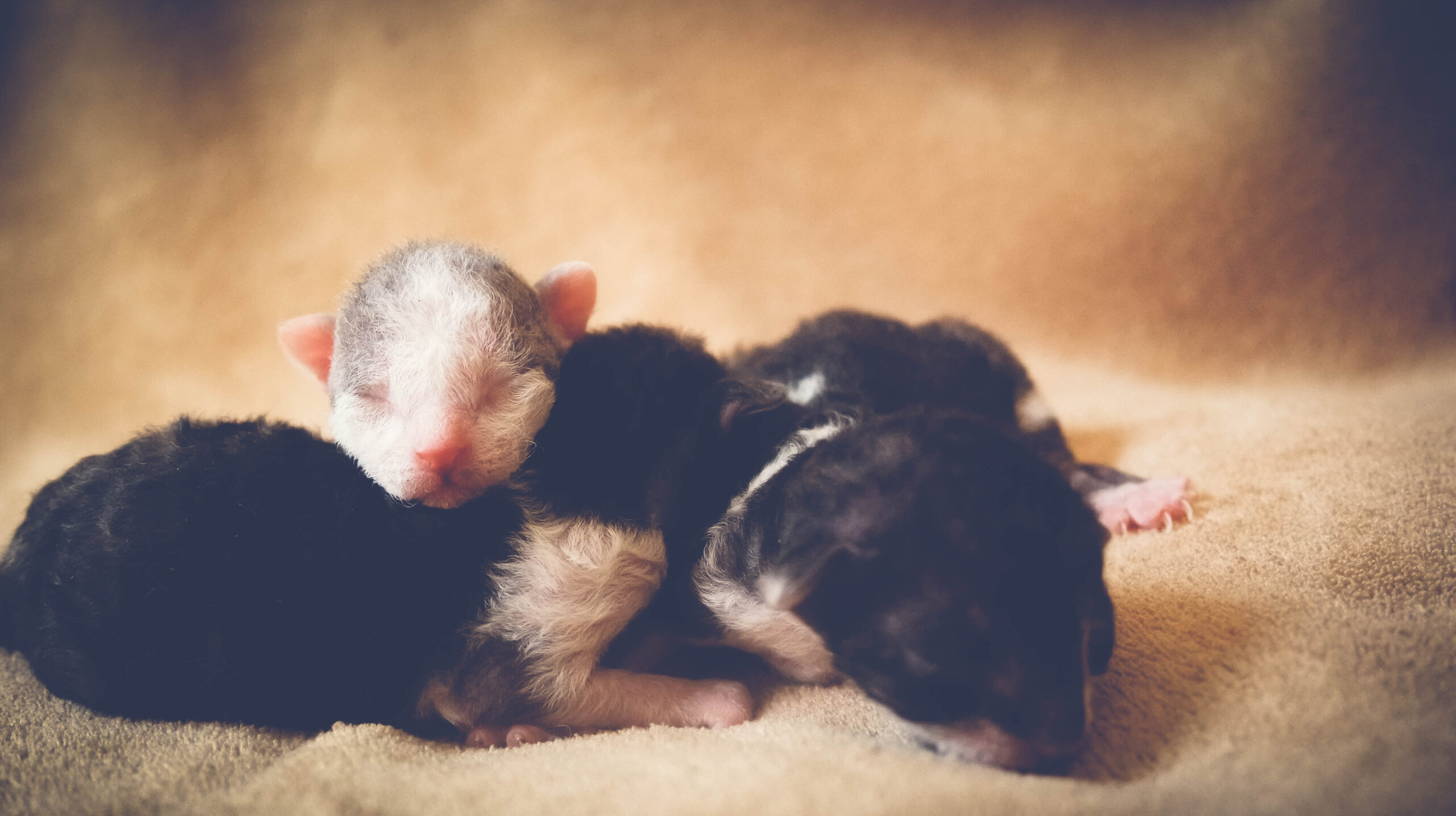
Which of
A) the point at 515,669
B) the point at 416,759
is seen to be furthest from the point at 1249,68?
the point at 416,759

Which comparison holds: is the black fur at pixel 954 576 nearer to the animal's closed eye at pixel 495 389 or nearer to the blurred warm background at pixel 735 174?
the animal's closed eye at pixel 495 389

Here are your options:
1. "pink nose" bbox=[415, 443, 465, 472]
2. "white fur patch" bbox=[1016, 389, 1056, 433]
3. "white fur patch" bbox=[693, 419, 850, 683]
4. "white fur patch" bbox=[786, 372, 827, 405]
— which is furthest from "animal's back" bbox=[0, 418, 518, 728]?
"white fur patch" bbox=[1016, 389, 1056, 433]

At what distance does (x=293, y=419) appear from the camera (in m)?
3.16

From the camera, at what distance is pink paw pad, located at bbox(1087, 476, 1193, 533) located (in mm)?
2025

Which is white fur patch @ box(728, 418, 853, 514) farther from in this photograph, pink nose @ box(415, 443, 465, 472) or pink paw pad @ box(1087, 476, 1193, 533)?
pink paw pad @ box(1087, 476, 1193, 533)

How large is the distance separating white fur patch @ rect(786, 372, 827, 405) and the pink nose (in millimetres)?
836

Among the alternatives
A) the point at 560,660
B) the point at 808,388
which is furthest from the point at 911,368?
the point at 560,660

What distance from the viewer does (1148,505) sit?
80.7 inches

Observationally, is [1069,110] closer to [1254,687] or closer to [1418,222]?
[1418,222]

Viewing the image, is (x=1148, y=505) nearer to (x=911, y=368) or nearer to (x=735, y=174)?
(x=911, y=368)

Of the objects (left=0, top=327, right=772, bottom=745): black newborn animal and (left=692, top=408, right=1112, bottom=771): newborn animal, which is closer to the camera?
(left=692, top=408, right=1112, bottom=771): newborn animal

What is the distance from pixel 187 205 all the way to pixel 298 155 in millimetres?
493

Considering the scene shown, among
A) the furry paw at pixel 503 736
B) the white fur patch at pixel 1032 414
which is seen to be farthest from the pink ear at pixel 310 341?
the white fur patch at pixel 1032 414

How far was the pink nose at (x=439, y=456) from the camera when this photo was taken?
1.46 m
